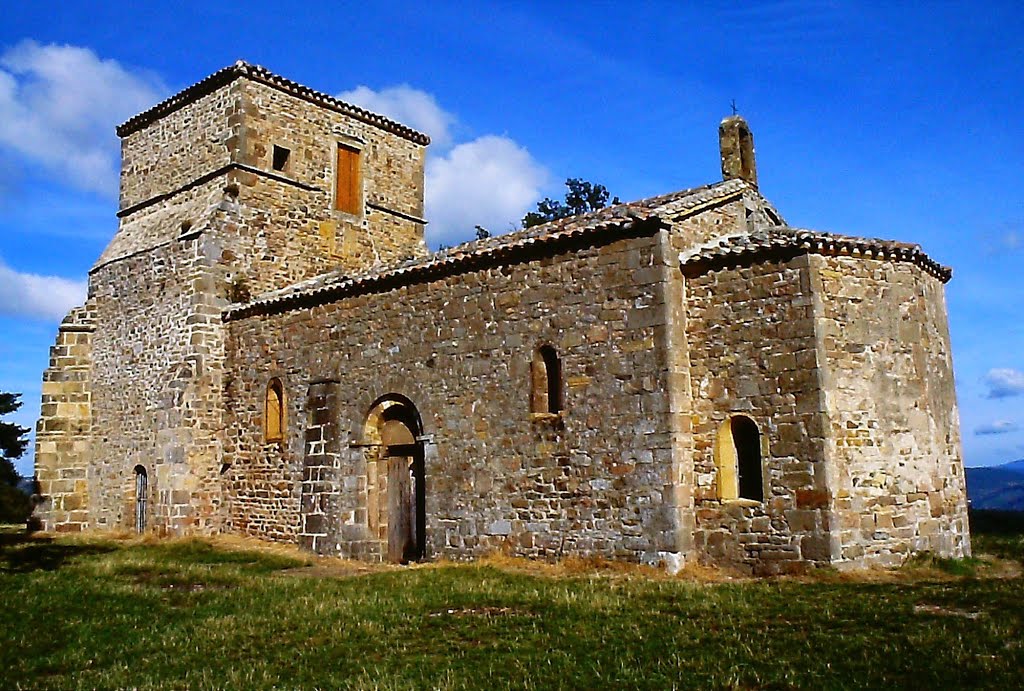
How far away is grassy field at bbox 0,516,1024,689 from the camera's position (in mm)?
6672

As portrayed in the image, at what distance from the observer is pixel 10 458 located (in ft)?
100

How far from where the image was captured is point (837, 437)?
1148 cm

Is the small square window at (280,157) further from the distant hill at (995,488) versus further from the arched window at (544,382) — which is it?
the distant hill at (995,488)

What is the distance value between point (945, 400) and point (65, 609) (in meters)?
12.9

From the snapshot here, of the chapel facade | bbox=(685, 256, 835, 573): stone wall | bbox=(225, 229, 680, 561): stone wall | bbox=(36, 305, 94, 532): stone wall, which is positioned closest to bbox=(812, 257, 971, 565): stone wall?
the chapel facade

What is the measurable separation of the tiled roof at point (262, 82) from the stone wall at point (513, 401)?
650 cm

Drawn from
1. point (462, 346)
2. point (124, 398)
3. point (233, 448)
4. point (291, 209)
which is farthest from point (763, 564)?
point (124, 398)

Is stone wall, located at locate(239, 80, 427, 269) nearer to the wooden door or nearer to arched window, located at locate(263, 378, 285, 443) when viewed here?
arched window, located at locate(263, 378, 285, 443)

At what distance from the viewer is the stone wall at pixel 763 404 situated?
11.3m

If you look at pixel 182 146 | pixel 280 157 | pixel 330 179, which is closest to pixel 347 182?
pixel 330 179

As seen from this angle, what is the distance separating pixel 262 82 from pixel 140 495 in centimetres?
997

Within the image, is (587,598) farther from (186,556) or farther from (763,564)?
(186,556)

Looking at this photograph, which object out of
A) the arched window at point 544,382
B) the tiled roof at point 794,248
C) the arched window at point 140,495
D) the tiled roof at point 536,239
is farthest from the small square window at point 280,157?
the tiled roof at point 794,248

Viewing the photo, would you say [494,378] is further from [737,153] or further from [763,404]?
[737,153]
